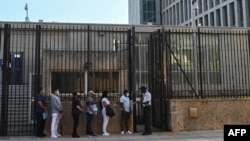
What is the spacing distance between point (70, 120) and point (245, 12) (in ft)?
136

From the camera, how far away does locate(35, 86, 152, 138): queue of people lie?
12875 millimetres

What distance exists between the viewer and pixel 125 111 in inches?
539

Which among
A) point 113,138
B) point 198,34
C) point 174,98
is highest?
point 198,34

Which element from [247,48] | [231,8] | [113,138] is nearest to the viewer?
[113,138]

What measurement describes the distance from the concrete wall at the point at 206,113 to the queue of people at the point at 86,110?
48.5 inches

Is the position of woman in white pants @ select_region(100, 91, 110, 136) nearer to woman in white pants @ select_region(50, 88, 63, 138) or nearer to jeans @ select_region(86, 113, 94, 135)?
jeans @ select_region(86, 113, 94, 135)

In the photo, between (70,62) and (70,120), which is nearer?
(70,120)

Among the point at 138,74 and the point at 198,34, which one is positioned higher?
the point at 198,34

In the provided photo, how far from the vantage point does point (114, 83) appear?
15.0 m

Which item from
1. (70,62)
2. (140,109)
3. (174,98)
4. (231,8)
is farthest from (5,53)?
(231,8)

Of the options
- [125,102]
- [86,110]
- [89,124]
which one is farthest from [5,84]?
[125,102]

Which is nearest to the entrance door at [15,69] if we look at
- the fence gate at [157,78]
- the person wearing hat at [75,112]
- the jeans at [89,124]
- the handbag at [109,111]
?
the person wearing hat at [75,112]

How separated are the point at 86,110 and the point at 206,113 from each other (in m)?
4.87

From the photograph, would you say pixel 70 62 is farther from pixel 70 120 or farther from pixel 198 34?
pixel 198 34
